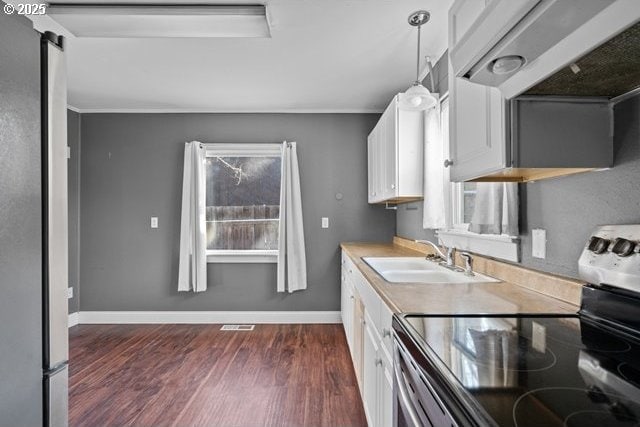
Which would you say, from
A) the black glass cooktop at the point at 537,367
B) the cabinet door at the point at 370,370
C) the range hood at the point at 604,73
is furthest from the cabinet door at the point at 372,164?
the black glass cooktop at the point at 537,367

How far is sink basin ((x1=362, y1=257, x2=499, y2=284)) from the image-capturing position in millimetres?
1801

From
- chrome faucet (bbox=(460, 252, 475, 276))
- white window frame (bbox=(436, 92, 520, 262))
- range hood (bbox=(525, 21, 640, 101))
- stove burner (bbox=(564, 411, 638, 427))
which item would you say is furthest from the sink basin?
stove burner (bbox=(564, 411, 638, 427))

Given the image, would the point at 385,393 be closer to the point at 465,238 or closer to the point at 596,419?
the point at 596,419

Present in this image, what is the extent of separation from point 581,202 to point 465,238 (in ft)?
3.03

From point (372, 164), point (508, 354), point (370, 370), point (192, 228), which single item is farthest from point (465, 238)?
point (192, 228)

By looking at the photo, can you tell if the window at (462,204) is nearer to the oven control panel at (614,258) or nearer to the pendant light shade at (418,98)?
the pendant light shade at (418,98)

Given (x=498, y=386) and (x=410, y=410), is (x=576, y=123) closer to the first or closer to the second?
(x=498, y=386)

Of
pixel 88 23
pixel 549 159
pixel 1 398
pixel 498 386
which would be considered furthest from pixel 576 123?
pixel 88 23

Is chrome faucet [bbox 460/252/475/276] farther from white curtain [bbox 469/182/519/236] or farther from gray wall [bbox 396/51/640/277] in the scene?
gray wall [bbox 396/51/640/277]

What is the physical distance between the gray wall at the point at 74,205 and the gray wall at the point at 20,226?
3455 millimetres

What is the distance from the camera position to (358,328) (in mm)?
2195

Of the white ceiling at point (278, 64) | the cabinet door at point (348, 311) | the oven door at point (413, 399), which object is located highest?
the white ceiling at point (278, 64)

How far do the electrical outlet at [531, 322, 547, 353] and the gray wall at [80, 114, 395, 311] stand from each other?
2853 millimetres

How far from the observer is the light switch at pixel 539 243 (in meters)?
1.42
